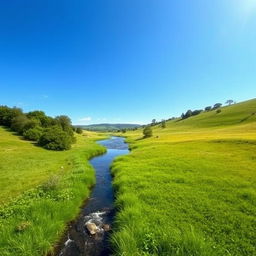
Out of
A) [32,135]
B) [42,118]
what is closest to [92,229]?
[32,135]

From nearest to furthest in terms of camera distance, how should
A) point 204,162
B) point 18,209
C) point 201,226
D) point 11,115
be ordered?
point 201,226, point 18,209, point 204,162, point 11,115

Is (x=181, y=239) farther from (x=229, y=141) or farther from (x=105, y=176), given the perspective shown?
(x=229, y=141)

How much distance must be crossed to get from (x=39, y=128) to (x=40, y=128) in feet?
0.80

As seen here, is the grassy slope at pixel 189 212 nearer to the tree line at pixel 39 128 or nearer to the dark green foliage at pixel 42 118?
the tree line at pixel 39 128

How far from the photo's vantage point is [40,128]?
4706 cm

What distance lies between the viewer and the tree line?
37.5 m

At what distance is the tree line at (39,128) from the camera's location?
3747cm

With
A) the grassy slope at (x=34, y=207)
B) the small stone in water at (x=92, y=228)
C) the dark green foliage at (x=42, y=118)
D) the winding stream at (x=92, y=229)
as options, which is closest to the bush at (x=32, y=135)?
the dark green foliage at (x=42, y=118)

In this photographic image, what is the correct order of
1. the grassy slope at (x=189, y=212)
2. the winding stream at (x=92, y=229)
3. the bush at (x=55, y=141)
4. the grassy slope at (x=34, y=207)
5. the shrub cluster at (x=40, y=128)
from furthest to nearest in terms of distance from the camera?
the shrub cluster at (x=40, y=128) < the bush at (x=55, y=141) < the winding stream at (x=92, y=229) < the grassy slope at (x=34, y=207) < the grassy slope at (x=189, y=212)

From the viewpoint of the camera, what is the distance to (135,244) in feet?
26.1

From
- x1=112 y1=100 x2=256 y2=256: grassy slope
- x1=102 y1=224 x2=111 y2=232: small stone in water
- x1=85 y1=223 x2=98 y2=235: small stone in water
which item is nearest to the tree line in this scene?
x1=112 y1=100 x2=256 y2=256: grassy slope

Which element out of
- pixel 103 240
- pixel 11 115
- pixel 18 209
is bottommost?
pixel 103 240

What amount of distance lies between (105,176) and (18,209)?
11391mm

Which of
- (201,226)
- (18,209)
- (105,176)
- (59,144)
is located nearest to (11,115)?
(59,144)
